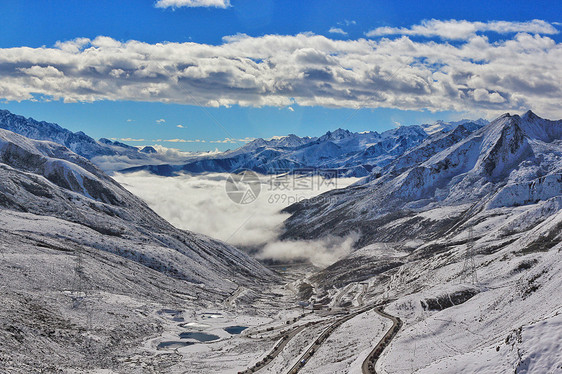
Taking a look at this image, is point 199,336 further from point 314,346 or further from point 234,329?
point 314,346

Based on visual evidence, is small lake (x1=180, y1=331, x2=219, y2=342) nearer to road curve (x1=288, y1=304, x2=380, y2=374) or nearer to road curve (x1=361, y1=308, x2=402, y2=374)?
road curve (x1=288, y1=304, x2=380, y2=374)

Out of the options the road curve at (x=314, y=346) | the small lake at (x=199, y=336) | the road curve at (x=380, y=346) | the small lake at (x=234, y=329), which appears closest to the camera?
the road curve at (x=380, y=346)

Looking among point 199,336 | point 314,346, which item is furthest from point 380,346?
point 199,336

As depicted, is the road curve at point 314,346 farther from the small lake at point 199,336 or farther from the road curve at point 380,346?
the small lake at point 199,336

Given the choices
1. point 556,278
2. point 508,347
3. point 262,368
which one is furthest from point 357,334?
point 508,347

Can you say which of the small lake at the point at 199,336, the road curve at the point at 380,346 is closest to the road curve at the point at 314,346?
the road curve at the point at 380,346

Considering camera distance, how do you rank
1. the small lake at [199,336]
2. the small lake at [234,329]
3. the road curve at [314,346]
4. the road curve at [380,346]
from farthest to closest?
the small lake at [234,329] < the small lake at [199,336] < the road curve at [314,346] < the road curve at [380,346]

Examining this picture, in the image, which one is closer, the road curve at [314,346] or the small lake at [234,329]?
the road curve at [314,346]
